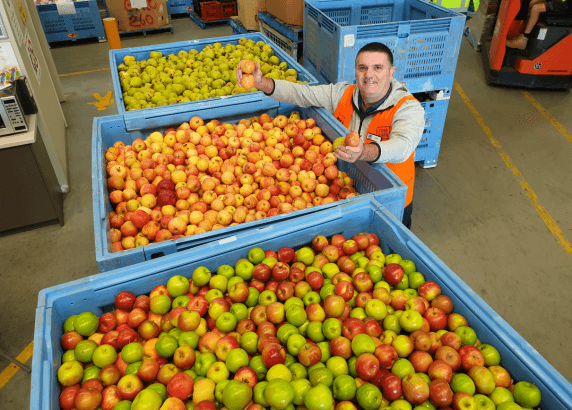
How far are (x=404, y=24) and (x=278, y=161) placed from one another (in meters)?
2.05

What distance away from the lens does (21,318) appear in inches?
136

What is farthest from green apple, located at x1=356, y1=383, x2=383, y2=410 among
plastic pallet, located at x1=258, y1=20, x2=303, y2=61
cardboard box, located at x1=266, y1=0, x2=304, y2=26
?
cardboard box, located at x1=266, y1=0, x2=304, y2=26

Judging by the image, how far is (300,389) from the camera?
1.51 m

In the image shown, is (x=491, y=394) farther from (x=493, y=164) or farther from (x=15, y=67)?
(x=15, y=67)

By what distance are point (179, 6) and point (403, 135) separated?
1187 centimetres

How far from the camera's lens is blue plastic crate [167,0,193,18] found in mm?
11969

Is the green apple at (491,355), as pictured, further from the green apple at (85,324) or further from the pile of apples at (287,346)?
the green apple at (85,324)

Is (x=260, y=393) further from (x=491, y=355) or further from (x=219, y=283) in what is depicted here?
(x=491, y=355)

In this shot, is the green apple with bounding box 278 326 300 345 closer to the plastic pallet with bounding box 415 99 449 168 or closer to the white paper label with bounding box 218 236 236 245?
the white paper label with bounding box 218 236 236 245

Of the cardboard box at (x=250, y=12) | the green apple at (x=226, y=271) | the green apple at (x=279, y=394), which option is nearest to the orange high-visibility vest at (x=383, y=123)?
the green apple at (x=226, y=271)

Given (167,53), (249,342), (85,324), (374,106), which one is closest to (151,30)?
(167,53)

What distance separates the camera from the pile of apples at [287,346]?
1515mm

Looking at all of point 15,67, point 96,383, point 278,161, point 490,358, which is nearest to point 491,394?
point 490,358

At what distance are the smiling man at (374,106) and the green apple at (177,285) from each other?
108cm
